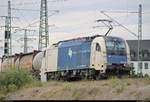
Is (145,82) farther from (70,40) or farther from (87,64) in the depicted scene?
(70,40)

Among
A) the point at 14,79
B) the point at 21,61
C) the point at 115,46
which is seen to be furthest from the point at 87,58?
the point at 21,61

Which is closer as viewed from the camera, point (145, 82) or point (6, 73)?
Answer: point (145, 82)

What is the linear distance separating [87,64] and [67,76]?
2.32 meters

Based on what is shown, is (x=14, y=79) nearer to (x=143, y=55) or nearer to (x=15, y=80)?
(x=15, y=80)

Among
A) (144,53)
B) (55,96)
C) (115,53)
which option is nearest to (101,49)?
(115,53)

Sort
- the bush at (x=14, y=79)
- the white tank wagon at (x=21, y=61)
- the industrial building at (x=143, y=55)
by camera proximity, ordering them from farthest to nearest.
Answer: the industrial building at (x=143, y=55)
the white tank wagon at (x=21, y=61)
the bush at (x=14, y=79)

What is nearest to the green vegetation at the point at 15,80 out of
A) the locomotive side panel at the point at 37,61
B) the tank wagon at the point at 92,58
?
the tank wagon at the point at 92,58

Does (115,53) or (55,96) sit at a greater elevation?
(115,53)

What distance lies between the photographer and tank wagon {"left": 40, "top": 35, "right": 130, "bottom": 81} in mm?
30314

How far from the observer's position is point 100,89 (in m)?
20.2

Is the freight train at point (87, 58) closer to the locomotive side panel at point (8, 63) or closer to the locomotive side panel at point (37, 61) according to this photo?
the locomotive side panel at point (37, 61)

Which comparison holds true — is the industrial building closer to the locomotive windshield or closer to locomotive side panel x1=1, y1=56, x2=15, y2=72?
locomotive side panel x1=1, y1=56, x2=15, y2=72

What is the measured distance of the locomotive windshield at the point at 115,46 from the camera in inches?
1217

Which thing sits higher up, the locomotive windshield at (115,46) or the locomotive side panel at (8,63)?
the locomotive windshield at (115,46)
